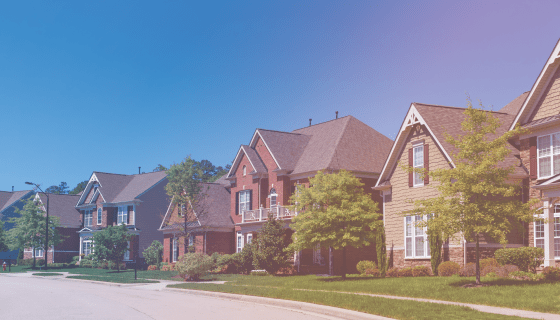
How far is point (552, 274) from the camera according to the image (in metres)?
21.8

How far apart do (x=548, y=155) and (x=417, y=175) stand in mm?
7720

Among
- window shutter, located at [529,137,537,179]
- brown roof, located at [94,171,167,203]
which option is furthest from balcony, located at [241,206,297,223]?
brown roof, located at [94,171,167,203]

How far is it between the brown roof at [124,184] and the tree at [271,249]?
29142mm

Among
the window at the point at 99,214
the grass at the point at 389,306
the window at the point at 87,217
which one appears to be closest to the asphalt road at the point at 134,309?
the grass at the point at 389,306

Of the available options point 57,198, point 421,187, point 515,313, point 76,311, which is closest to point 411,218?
point 421,187

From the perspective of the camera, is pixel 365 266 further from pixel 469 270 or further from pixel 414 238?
pixel 469 270

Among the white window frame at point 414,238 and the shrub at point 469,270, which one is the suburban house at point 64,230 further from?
the shrub at point 469,270

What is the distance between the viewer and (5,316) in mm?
16781

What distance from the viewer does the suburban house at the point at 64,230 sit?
2908 inches

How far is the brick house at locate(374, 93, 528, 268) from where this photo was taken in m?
29.3

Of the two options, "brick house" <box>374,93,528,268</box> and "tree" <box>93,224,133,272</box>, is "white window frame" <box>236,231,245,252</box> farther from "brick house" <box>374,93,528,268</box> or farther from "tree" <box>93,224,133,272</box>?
"brick house" <box>374,93,528,268</box>

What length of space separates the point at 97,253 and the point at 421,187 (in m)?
32.4

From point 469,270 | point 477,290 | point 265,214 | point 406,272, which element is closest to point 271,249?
point 265,214

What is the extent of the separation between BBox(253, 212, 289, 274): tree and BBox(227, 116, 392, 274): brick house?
5.39 ft
